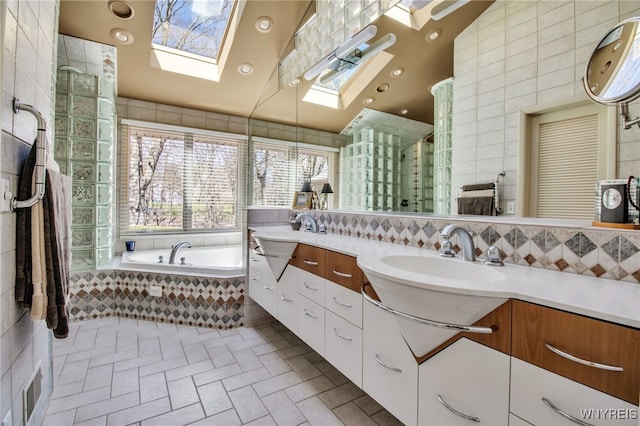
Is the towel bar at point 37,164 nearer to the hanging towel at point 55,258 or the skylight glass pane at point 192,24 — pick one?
the hanging towel at point 55,258

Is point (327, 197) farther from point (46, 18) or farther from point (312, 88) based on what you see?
point (46, 18)

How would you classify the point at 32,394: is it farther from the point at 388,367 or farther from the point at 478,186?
the point at 478,186

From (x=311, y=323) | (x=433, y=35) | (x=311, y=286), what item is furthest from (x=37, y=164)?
(x=433, y=35)

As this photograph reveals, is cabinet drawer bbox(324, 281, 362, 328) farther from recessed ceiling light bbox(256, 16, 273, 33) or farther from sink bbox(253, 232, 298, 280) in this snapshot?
recessed ceiling light bbox(256, 16, 273, 33)

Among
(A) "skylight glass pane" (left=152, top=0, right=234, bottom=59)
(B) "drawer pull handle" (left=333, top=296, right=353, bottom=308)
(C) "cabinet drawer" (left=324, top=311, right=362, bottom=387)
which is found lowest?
(C) "cabinet drawer" (left=324, top=311, right=362, bottom=387)

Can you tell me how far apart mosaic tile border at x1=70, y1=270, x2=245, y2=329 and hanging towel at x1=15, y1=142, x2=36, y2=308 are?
1.62 m

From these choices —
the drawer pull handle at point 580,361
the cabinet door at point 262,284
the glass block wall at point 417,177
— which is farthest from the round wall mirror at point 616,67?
the cabinet door at point 262,284

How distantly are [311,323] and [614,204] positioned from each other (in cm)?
151

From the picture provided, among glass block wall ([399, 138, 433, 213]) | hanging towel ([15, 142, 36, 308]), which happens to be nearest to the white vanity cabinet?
glass block wall ([399, 138, 433, 213])

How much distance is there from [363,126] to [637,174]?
1404mm

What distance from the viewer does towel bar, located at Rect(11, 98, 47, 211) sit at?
3.74ft

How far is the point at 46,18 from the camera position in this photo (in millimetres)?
1533

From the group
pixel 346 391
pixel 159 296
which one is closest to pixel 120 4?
pixel 159 296

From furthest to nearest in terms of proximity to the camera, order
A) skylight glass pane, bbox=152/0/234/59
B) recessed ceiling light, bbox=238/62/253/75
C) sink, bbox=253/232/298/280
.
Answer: recessed ceiling light, bbox=238/62/253/75, skylight glass pane, bbox=152/0/234/59, sink, bbox=253/232/298/280
